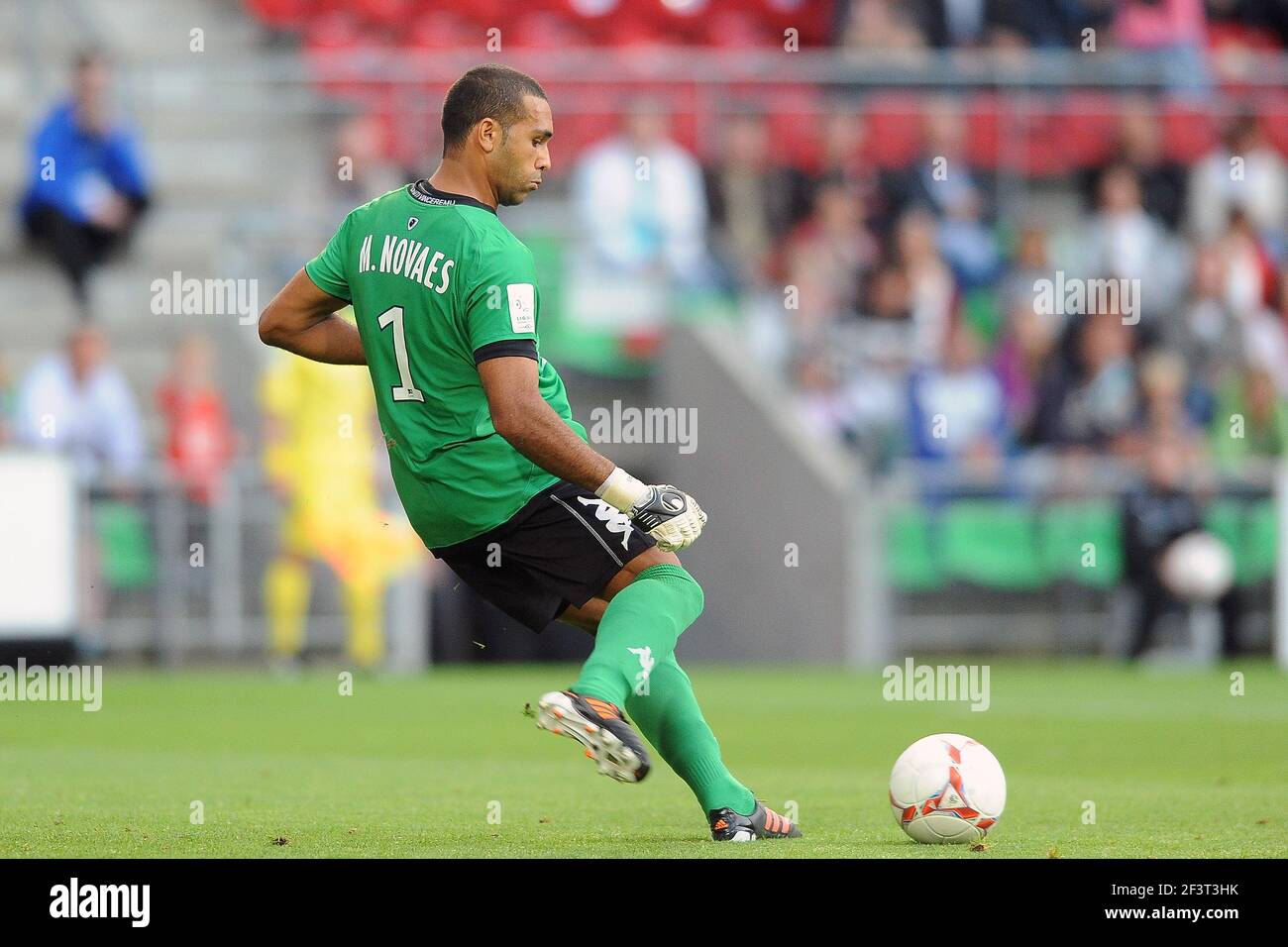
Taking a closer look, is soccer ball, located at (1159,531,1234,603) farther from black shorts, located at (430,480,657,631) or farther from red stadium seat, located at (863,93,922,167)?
black shorts, located at (430,480,657,631)

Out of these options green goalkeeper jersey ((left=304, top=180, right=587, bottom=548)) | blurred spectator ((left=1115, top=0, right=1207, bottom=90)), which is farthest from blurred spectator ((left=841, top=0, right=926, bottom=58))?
green goalkeeper jersey ((left=304, top=180, right=587, bottom=548))

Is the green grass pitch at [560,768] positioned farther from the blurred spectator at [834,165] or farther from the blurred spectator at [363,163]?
the blurred spectator at [834,165]

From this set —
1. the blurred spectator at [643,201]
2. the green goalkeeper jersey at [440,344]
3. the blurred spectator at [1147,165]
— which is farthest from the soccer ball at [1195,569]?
the green goalkeeper jersey at [440,344]

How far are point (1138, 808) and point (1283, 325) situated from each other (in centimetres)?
A: 1120

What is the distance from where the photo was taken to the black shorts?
19.7 feet

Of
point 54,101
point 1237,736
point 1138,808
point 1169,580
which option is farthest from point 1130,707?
point 54,101

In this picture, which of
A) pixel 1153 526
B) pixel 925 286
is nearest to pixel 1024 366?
pixel 925 286

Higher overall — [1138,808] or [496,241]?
[496,241]

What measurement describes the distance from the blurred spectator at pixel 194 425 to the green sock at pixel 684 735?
32.8ft

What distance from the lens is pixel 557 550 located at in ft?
19.7

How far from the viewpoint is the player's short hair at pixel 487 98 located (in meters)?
5.93

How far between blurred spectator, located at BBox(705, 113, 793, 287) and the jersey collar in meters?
10.7

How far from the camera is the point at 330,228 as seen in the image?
16062mm

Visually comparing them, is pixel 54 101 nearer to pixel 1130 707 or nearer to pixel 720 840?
pixel 1130 707
